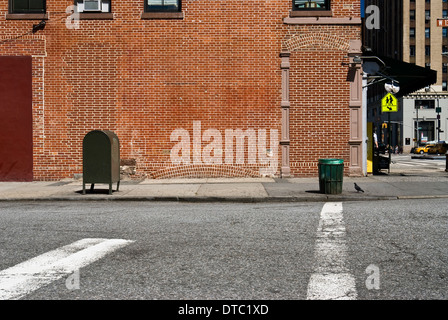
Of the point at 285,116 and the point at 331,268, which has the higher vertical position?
the point at 285,116

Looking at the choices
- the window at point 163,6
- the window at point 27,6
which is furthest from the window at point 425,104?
the window at point 27,6

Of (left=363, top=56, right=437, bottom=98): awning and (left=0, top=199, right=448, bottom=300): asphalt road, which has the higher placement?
(left=363, top=56, right=437, bottom=98): awning

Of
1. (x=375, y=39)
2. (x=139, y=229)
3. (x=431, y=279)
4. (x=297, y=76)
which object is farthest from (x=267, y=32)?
(x=375, y=39)

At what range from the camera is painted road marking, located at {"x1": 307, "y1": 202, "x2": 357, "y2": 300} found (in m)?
4.40

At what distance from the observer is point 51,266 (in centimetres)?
550

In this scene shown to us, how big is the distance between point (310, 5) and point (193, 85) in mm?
4607

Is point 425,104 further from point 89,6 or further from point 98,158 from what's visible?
point 98,158

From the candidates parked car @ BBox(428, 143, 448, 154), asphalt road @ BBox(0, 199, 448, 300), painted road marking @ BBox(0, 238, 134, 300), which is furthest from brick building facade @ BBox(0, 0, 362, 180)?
parked car @ BBox(428, 143, 448, 154)

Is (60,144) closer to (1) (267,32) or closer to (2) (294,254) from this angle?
(1) (267,32)

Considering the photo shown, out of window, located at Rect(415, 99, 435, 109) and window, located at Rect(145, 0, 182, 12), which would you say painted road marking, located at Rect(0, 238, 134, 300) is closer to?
window, located at Rect(145, 0, 182, 12)

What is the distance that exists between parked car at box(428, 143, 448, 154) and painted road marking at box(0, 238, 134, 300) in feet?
191

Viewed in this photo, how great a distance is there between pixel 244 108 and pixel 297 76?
1.97 meters

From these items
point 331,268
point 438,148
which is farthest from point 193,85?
point 438,148

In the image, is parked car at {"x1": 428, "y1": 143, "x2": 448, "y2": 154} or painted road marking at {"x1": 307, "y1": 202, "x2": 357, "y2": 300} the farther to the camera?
parked car at {"x1": 428, "y1": 143, "x2": 448, "y2": 154}
